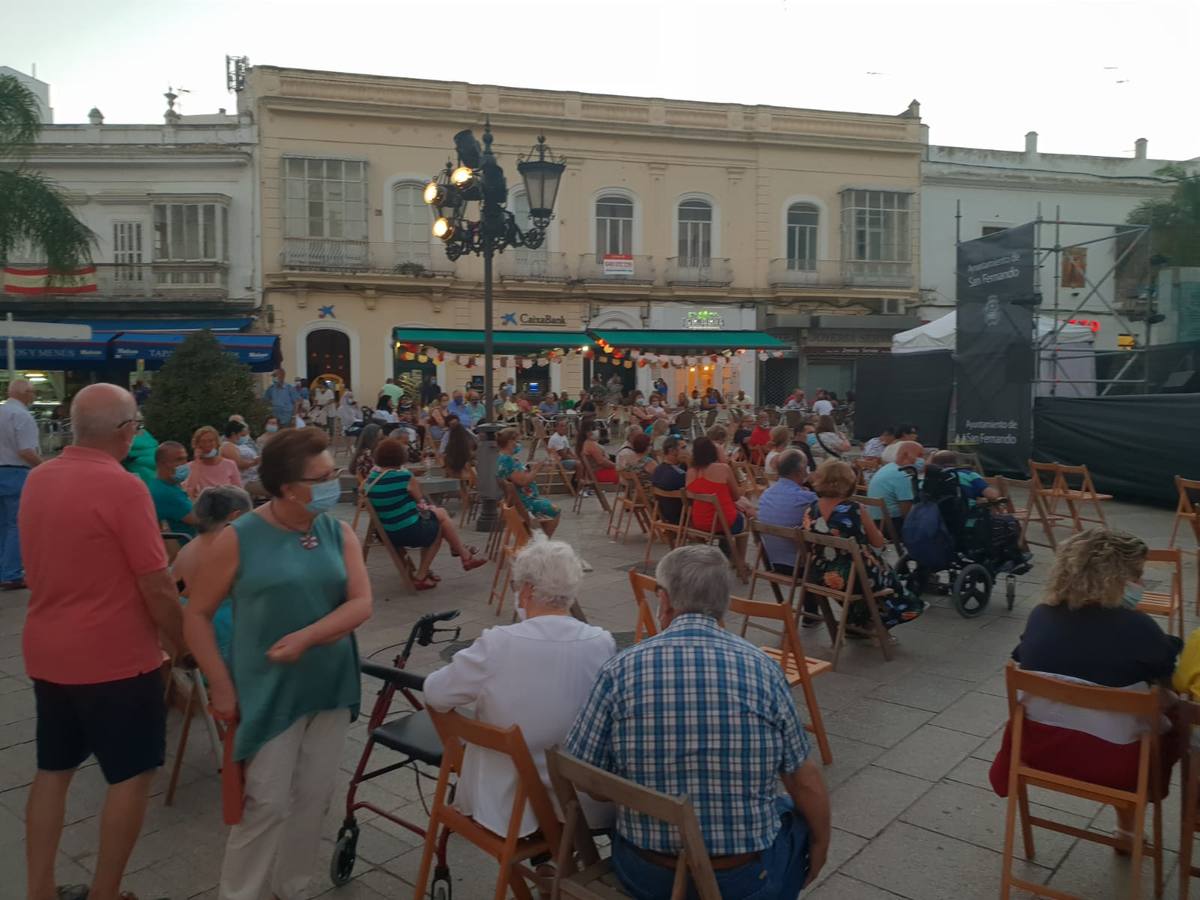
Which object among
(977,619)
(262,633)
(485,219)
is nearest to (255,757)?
(262,633)

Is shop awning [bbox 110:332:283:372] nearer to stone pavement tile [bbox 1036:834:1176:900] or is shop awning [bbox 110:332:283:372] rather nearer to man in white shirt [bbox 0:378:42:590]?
man in white shirt [bbox 0:378:42:590]

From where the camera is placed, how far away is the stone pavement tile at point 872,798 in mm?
3262

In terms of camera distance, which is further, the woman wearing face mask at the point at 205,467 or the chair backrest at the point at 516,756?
the woman wearing face mask at the point at 205,467

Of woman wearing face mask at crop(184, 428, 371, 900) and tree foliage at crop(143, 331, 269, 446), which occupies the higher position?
tree foliage at crop(143, 331, 269, 446)

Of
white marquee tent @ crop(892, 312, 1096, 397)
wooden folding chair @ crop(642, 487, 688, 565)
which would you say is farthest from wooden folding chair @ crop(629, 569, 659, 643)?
white marquee tent @ crop(892, 312, 1096, 397)

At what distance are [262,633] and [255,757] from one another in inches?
13.9

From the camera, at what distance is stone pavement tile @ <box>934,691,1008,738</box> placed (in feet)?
13.5

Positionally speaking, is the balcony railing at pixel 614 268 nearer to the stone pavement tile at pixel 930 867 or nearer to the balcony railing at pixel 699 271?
the balcony railing at pixel 699 271

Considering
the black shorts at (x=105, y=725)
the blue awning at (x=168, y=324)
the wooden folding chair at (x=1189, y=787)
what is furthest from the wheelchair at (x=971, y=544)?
the blue awning at (x=168, y=324)

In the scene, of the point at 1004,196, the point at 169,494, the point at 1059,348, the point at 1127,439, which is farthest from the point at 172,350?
the point at 1004,196

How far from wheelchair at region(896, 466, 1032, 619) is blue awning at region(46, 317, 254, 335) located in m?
19.4

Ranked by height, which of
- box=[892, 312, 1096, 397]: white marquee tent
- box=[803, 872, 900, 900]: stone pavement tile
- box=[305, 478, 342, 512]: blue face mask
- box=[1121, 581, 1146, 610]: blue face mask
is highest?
box=[892, 312, 1096, 397]: white marquee tent

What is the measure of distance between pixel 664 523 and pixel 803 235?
66.5 feet

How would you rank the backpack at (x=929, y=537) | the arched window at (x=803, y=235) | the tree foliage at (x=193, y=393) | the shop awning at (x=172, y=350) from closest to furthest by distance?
1. the backpack at (x=929, y=537)
2. the tree foliage at (x=193, y=393)
3. the shop awning at (x=172, y=350)
4. the arched window at (x=803, y=235)
